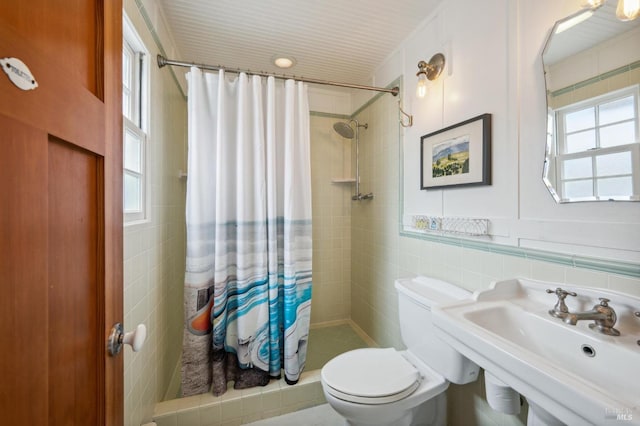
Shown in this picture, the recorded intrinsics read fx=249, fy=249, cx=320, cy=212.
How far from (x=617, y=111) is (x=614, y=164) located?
0.17 meters

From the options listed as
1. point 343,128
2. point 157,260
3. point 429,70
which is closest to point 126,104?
point 157,260

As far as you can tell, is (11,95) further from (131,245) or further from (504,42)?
(504,42)

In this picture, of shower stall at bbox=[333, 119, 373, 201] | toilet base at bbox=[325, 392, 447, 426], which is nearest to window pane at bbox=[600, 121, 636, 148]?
toilet base at bbox=[325, 392, 447, 426]

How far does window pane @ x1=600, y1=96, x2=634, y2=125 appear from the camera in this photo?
0.77 m

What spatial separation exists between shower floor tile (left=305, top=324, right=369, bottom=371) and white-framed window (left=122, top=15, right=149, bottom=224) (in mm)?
1566

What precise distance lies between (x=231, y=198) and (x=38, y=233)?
3.92 feet

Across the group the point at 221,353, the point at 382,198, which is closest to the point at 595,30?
the point at 382,198

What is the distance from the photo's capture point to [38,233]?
1.29 ft

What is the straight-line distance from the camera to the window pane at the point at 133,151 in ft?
3.69

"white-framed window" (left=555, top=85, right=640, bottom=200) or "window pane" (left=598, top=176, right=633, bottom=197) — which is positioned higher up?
"white-framed window" (left=555, top=85, right=640, bottom=200)

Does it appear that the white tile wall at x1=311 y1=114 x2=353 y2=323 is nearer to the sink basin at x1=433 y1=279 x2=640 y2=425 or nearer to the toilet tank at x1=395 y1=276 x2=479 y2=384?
the toilet tank at x1=395 y1=276 x2=479 y2=384

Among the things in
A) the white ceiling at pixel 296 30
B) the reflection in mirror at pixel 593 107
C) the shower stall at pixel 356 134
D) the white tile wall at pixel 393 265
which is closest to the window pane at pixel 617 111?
the reflection in mirror at pixel 593 107

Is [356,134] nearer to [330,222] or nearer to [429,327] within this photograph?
[330,222]

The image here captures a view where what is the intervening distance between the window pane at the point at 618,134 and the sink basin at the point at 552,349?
18.9 inches
